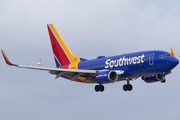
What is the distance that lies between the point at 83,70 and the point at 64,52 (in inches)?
454

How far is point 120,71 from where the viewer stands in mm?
54031

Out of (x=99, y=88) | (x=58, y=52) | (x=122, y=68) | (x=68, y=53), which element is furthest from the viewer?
(x=58, y=52)

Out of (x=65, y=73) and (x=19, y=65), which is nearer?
(x=19, y=65)

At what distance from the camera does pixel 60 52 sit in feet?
219

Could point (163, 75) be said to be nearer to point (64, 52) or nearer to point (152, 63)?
point (152, 63)

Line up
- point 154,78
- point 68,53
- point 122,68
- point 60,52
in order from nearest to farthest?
point 122,68 → point 154,78 → point 68,53 → point 60,52

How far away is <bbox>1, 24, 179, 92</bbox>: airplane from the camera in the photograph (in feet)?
168

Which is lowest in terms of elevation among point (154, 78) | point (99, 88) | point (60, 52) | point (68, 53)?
point (99, 88)

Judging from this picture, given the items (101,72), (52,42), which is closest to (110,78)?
(101,72)

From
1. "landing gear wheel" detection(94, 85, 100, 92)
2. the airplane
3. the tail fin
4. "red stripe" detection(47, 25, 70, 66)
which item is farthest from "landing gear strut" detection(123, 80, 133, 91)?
"red stripe" detection(47, 25, 70, 66)

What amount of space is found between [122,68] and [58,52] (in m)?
16.3

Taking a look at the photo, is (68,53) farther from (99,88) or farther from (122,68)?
(122,68)

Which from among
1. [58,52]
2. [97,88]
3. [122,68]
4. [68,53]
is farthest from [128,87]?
[58,52]

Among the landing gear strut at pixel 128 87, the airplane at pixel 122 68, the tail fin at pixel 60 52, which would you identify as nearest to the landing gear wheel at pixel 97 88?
the airplane at pixel 122 68
